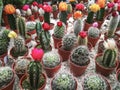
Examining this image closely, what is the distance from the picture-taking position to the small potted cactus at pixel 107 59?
2.58 metres

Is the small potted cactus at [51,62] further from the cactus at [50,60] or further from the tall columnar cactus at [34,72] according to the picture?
the tall columnar cactus at [34,72]

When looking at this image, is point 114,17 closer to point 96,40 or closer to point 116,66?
point 96,40

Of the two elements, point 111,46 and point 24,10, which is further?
point 24,10

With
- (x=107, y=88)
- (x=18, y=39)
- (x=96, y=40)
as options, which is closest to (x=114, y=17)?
(x=96, y=40)

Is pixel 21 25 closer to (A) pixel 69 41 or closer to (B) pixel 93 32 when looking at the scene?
(A) pixel 69 41

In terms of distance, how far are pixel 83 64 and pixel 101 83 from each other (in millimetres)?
500

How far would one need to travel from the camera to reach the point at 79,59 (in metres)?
2.68

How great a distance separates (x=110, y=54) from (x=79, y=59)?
0.40 metres

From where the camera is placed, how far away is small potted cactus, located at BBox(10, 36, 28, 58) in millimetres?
2840

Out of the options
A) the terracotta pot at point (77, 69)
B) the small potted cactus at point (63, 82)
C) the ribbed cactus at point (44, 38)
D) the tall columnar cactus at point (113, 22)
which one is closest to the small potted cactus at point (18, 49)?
the ribbed cactus at point (44, 38)

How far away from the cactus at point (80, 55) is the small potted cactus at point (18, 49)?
73cm

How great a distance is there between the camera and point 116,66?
2764 mm

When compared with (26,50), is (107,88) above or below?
below

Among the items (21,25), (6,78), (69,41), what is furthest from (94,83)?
(21,25)
